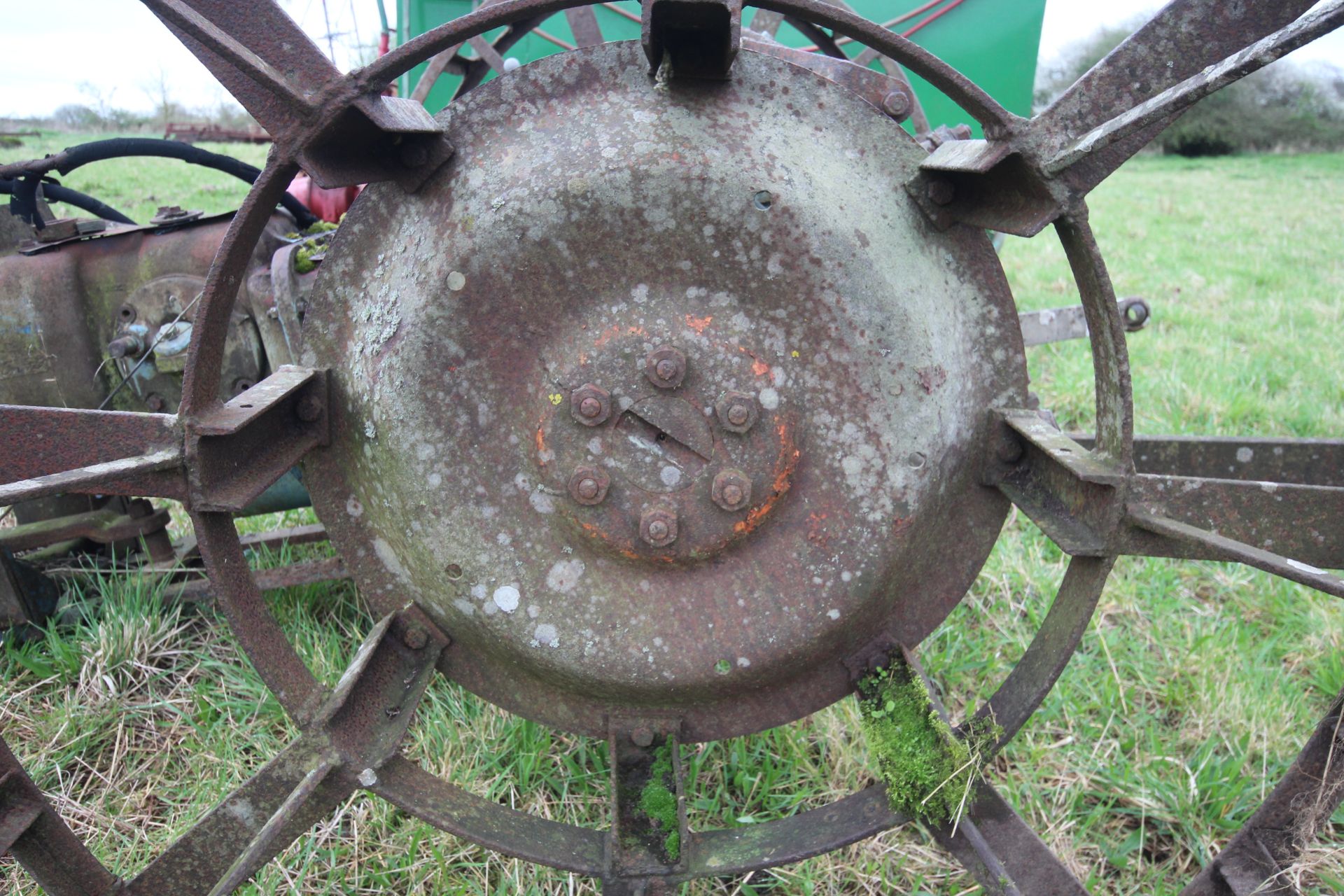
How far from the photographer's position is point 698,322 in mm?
1454

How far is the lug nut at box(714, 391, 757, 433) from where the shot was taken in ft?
4.72

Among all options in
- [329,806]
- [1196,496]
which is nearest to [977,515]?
[1196,496]

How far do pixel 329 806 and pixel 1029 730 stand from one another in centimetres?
175

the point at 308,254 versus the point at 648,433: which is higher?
the point at 308,254

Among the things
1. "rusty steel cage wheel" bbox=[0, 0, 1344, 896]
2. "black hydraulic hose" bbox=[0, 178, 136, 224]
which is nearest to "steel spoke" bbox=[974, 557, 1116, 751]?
"rusty steel cage wheel" bbox=[0, 0, 1344, 896]

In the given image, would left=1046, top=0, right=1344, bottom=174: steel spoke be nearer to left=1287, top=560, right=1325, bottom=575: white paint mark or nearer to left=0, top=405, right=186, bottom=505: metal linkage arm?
left=1287, top=560, right=1325, bottom=575: white paint mark

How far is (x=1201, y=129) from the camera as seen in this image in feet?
72.3

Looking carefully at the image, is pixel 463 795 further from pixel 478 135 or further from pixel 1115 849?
pixel 1115 849

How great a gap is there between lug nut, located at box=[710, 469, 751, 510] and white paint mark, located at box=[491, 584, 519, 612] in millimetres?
380

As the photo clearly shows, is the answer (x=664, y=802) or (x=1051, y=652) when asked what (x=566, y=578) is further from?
(x=1051, y=652)

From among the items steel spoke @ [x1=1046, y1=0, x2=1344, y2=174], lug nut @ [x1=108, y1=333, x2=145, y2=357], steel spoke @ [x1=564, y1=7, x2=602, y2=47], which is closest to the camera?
steel spoke @ [x1=1046, y1=0, x2=1344, y2=174]

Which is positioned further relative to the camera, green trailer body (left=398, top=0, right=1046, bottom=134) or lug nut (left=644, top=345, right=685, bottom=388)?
green trailer body (left=398, top=0, right=1046, bottom=134)

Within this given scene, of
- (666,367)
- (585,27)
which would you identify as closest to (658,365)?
(666,367)

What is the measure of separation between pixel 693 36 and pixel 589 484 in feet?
2.39
